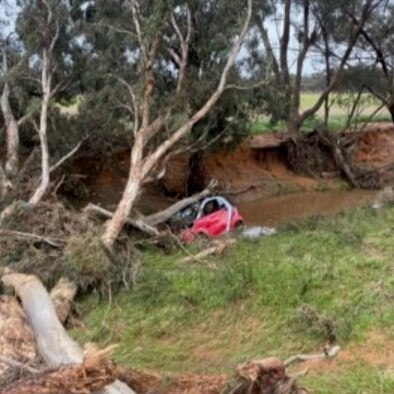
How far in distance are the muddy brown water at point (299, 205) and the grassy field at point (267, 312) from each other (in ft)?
29.6

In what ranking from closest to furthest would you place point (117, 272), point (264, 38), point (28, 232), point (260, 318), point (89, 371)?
point (89, 371) < point (260, 318) < point (117, 272) < point (28, 232) < point (264, 38)

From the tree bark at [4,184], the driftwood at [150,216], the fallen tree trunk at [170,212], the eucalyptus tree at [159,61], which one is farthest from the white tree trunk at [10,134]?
the fallen tree trunk at [170,212]

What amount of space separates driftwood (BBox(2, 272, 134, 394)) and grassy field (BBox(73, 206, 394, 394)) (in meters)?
0.79

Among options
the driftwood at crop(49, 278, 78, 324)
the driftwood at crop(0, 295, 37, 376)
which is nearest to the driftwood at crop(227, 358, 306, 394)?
the driftwood at crop(0, 295, 37, 376)

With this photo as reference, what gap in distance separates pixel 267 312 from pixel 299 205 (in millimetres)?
15249

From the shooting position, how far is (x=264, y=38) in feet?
83.1

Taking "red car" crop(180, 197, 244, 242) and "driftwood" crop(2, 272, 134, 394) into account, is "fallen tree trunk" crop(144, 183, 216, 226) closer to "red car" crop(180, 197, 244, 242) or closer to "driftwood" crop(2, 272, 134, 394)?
"red car" crop(180, 197, 244, 242)

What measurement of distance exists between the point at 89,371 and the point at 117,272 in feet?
21.9

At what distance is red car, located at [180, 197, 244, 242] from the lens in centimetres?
1703

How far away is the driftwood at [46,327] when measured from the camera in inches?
307

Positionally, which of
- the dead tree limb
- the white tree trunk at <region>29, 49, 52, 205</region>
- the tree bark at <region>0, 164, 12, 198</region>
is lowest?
the dead tree limb

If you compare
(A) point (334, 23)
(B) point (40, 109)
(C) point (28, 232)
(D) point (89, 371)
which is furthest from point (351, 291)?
(A) point (334, 23)

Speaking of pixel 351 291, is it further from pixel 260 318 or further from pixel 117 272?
pixel 117 272

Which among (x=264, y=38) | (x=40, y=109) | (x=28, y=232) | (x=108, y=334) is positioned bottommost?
(x=108, y=334)
